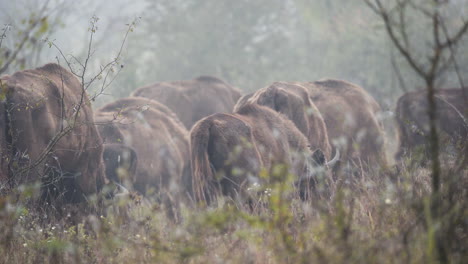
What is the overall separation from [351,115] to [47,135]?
5.71 metres

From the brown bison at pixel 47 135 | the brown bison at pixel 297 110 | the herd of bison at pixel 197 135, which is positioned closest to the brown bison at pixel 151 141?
the herd of bison at pixel 197 135

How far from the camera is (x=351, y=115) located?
977 centimetres

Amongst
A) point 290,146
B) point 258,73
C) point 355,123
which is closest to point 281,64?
point 258,73

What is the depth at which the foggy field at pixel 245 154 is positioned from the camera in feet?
10.4

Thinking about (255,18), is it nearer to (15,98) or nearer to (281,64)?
(281,64)

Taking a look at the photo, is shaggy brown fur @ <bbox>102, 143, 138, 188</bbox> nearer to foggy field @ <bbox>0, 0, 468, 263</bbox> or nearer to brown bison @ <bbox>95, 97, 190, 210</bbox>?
foggy field @ <bbox>0, 0, 468, 263</bbox>

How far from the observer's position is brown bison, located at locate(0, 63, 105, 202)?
5285 mm

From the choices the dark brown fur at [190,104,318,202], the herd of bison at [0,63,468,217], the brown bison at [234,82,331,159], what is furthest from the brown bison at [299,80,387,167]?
the dark brown fur at [190,104,318,202]

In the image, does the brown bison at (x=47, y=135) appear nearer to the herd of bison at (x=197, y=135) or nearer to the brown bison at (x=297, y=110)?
the herd of bison at (x=197, y=135)

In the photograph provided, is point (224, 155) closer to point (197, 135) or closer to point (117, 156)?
point (197, 135)

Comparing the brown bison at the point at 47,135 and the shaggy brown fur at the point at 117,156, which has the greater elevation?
the brown bison at the point at 47,135

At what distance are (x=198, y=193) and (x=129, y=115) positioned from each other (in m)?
4.28

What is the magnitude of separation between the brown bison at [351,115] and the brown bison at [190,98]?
270cm

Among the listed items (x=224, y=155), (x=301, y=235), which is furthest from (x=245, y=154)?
(x=301, y=235)
